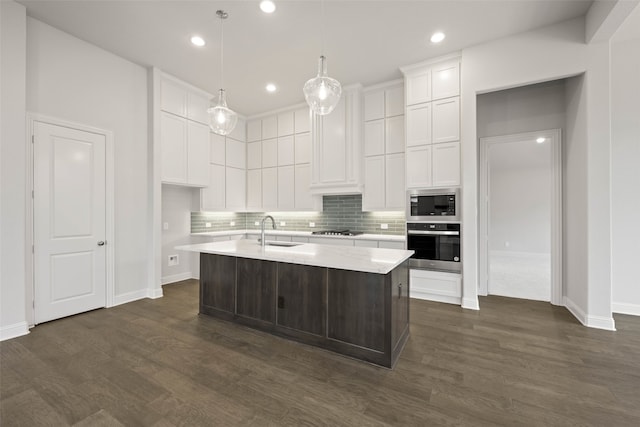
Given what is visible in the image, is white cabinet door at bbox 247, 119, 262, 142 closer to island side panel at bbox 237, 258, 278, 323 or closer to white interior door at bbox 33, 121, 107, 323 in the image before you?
white interior door at bbox 33, 121, 107, 323

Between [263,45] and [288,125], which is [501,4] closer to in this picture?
[263,45]

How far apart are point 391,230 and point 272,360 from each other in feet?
10.5

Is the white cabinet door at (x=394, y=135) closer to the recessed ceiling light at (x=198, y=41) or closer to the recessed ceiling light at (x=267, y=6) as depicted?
the recessed ceiling light at (x=267, y=6)

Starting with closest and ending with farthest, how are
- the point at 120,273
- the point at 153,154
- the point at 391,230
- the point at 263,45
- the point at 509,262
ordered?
the point at 263,45 → the point at 120,273 → the point at 153,154 → the point at 391,230 → the point at 509,262

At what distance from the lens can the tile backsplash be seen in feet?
16.3

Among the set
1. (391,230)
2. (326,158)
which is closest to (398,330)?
(391,230)

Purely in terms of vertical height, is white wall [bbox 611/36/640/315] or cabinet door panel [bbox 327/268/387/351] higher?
white wall [bbox 611/36/640/315]

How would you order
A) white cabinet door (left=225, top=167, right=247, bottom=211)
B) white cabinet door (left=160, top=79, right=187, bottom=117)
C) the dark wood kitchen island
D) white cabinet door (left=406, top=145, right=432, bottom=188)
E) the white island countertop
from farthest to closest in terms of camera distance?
white cabinet door (left=225, top=167, right=247, bottom=211), white cabinet door (left=160, top=79, right=187, bottom=117), white cabinet door (left=406, top=145, right=432, bottom=188), the dark wood kitchen island, the white island countertop

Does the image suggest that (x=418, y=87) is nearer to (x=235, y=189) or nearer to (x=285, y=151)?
(x=285, y=151)

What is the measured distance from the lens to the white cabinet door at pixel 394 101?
14.8 feet

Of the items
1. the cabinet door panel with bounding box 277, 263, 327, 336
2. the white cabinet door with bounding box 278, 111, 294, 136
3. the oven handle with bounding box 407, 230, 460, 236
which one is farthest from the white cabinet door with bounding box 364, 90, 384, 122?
the cabinet door panel with bounding box 277, 263, 327, 336

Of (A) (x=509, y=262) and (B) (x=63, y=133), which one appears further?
(A) (x=509, y=262)

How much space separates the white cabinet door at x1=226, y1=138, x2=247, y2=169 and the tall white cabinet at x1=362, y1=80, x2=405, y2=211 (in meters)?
2.85

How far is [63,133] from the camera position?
331 cm
